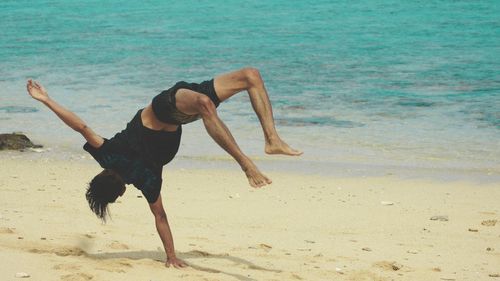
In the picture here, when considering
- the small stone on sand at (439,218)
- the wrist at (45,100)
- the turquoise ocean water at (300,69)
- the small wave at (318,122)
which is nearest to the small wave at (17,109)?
the turquoise ocean water at (300,69)

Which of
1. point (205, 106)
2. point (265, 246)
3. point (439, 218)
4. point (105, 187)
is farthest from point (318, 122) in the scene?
point (205, 106)

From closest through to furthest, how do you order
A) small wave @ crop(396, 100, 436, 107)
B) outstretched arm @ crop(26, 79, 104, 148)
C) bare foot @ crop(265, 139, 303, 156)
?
bare foot @ crop(265, 139, 303, 156) → outstretched arm @ crop(26, 79, 104, 148) → small wave @ crop(396, 100, 436, 107)

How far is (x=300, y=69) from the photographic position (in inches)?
829

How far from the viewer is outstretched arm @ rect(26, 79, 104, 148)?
6664mm

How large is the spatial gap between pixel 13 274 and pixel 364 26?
2404cm

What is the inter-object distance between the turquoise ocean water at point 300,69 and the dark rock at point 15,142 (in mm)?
349

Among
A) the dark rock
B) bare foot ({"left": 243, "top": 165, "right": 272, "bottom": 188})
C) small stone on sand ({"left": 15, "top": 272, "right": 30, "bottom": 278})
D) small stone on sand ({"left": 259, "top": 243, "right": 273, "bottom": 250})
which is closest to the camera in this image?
bare foot ({"left": 243, "top": 165, "right": 272, "bottom": 188})

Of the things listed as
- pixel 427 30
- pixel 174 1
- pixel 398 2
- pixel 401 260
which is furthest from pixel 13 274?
pixel 174 1

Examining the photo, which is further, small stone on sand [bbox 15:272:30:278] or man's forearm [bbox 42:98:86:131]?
man's forearm [bbox 42:98:86:131]

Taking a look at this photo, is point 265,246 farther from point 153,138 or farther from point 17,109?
point 17,109

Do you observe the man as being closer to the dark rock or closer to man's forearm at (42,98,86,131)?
man's forearm at (42,98,86,131)

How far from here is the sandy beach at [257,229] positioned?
702 cm

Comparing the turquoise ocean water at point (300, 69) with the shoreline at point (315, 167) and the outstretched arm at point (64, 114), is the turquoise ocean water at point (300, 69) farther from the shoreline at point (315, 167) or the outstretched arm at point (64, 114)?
the outstretched arm at point (64, 114)

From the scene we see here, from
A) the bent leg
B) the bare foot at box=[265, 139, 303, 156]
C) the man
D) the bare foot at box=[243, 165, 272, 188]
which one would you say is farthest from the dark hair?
the bare foot at box=[243, 165, 272, 188]
